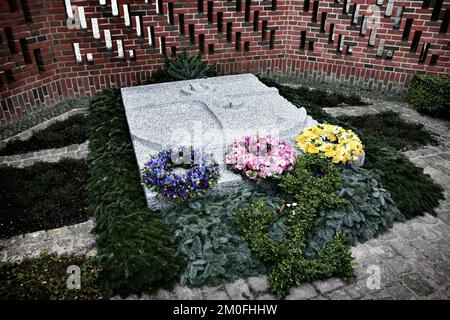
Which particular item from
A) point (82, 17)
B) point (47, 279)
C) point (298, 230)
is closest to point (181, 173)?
point (298, 230)

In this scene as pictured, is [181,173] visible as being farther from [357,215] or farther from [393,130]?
[393,130]

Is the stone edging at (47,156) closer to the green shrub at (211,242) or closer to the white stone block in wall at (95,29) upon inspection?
the green shrub at (211,242)

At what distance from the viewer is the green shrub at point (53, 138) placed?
5680 mm

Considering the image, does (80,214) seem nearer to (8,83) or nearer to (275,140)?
(275,140)

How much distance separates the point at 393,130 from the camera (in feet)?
20.8

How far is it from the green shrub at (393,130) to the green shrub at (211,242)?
2.92 metres


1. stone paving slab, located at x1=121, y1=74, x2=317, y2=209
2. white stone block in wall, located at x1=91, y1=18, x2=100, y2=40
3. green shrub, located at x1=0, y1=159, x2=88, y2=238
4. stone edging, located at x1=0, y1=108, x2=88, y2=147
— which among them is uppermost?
white stone block in wall, located at x1=91, y1=18, x2=100, y2=40

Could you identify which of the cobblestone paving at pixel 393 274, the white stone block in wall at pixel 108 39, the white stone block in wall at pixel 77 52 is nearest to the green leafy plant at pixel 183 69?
the white stone block in wall at pixel 108 39

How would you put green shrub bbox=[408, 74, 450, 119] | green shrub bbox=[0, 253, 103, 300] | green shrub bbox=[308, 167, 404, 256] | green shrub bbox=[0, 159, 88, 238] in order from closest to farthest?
green shrub bbox=[0, 253, 103, 300] → green shrub bbox=[308, 167, 404, 256] → green shrub bbox=[0, 159, 88, 238] → green shrub bbox=[408, 74, 450, 119]

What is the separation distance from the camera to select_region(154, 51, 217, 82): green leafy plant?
7.09 m

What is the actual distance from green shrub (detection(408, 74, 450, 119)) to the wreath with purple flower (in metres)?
4.74

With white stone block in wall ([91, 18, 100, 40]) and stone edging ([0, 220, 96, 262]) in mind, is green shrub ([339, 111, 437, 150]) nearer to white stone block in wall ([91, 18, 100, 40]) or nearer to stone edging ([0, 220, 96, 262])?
stone edging ([0, 220, 96, 262])

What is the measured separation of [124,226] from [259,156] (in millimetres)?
1793

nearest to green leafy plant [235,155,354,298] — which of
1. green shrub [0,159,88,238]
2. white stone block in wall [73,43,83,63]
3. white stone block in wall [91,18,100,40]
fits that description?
green shrub [0,159,88,238]
